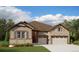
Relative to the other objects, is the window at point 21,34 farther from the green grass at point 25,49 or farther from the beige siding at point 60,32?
the beige siding at point 60,32

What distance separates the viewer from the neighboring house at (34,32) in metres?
18.2

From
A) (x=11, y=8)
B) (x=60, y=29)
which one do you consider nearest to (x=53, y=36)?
(x=60, y=29)

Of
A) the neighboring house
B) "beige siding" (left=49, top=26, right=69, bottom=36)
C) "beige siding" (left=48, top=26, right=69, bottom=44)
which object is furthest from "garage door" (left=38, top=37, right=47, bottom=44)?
"beige siding" (left=49, top=26, right=69, bottom=36)

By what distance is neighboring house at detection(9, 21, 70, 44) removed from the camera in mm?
18250

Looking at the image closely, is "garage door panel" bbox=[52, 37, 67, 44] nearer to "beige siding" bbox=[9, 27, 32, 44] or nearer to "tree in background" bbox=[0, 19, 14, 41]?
"beige siding" bbox=[9, 27, 32, 44]

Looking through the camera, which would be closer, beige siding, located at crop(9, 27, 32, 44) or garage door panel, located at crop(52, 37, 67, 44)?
beige siding, located at crop(9, 27, 32, 44)

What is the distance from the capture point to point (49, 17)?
59.5 feet

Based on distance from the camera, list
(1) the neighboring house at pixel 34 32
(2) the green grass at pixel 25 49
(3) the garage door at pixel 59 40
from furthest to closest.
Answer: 1. (3) the garage door at pixel 59 40
2. (1) the neighboring house at pixel 34 32
3. (2) the green grass at pixel 25 49

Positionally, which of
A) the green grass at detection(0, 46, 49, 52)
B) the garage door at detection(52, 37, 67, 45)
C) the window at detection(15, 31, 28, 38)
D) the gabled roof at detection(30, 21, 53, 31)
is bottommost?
the green grass at detection(0, 46, 49, 52)

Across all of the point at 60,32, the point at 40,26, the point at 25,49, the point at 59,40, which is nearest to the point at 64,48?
the point at 59,40

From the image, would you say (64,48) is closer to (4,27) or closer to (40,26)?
(40,26)

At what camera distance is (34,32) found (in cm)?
1836

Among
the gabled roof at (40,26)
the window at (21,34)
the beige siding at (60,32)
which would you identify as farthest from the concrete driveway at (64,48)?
the window at (21,34)

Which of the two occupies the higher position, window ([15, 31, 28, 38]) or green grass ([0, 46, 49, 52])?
window ([15, 31, 28, 38])
